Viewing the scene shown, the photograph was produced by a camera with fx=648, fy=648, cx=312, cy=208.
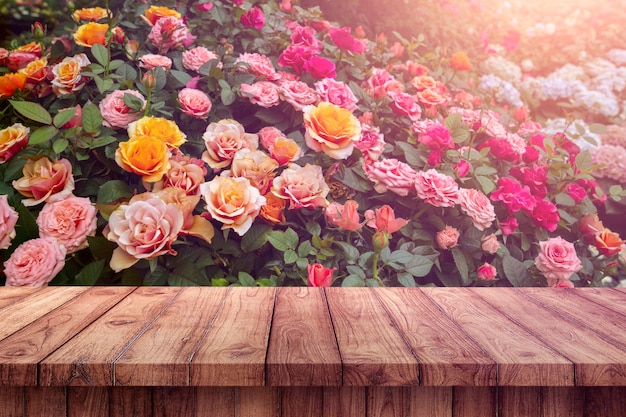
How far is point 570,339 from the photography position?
1.13 meters

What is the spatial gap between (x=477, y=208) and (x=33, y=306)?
1.07m

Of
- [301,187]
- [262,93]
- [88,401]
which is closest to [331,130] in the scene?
[301,187]

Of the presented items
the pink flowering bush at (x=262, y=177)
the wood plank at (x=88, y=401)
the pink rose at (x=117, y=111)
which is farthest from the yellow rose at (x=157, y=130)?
the wood plank at (x=88, y=401)

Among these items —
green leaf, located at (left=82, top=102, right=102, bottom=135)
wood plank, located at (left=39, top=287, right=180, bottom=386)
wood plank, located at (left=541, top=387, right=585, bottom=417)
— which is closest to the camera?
wood plank, located at (left=39, top=287, right=180, bottom=386)

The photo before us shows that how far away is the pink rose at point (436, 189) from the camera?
5.35 ft

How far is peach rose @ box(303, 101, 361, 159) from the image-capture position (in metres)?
1.60

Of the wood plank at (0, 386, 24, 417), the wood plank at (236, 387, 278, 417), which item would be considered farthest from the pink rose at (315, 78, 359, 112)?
the wood plank at (0, 386, 24, 417)

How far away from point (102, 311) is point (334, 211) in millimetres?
611

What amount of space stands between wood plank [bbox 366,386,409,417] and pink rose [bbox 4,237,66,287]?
83 centimetres

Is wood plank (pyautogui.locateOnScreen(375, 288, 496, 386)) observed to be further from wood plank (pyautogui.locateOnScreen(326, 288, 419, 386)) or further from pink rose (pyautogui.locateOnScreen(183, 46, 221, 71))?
pink rose (pyautogui.locateOnScreen(183, 46, 221, 71))

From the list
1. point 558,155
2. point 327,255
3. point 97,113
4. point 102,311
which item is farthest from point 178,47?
point 558,155

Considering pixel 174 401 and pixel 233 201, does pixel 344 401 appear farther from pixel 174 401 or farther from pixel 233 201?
pixel 233 201

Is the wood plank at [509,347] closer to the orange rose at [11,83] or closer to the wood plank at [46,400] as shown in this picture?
the wood plank at [46,400]

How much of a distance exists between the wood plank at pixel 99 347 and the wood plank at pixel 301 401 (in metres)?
0.26
